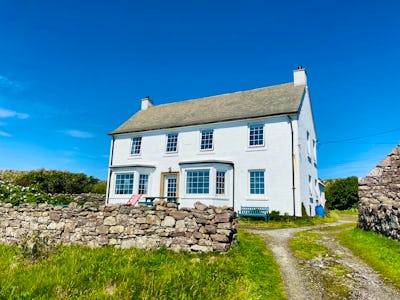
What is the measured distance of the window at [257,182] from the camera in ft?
62.7

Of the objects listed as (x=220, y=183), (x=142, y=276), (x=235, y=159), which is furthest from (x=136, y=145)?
(x=142, y=276)

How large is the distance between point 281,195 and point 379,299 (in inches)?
497

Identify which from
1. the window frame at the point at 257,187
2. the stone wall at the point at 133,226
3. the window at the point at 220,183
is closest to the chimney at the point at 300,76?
the window frame at the point at 257,187

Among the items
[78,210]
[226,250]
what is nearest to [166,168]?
[78,210]

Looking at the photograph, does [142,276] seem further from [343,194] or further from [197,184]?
[343,194]

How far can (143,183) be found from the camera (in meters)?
22.8

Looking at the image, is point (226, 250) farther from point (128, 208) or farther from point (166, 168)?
point (166, 168)

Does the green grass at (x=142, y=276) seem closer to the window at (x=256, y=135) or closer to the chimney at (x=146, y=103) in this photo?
the window at (x=256, y=135)

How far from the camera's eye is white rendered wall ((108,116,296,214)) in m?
18.5

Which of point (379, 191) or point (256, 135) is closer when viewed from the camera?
point (379, 191)

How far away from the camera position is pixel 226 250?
321 inches

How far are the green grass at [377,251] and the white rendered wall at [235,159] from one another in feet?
23.0

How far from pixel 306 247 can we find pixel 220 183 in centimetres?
1041

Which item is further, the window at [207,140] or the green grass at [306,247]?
the window at [207,140]
